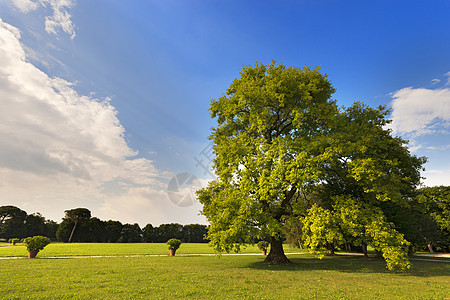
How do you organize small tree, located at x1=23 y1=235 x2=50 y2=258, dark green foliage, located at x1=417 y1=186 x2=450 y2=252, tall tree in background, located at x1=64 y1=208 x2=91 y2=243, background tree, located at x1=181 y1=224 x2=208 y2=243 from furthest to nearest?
background tree, located at x1=181 y1=224 x2=208 y2=243 → tall tree in background, located at x1=64 y1=208 x2=91 y2=243 → dark green foliage, located at x1=417 y1=186 x2=450 y2=252 → small tree, located at x1=23 y1=235 x2=50 y2=258

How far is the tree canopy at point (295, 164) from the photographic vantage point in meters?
14.7

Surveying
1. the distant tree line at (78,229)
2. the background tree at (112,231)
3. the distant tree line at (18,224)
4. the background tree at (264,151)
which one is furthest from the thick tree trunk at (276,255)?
the distant tree line at (18,224)

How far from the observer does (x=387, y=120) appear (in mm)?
23406

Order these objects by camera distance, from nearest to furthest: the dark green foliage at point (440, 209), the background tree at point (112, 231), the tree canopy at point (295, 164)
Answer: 1. the tree canopy at point (295, 164)
2. the dark green foliage at point (440, 209)
3. the background tree at point (112, 231)

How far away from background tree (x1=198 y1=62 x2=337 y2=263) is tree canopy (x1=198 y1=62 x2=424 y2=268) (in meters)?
0.08

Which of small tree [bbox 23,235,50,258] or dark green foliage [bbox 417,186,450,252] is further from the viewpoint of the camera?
dark green foliage [bbox 417,186,450,252]

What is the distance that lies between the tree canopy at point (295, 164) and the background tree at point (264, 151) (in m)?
0.08

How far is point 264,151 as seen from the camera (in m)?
17.0

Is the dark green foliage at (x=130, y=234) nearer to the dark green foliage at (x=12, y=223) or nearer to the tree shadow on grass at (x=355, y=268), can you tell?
the dark green foliage at (x=12, y=223)

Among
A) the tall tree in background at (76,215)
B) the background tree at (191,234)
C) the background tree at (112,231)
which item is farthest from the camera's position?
the background tree at (191,234)

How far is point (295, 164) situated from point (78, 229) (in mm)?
71049

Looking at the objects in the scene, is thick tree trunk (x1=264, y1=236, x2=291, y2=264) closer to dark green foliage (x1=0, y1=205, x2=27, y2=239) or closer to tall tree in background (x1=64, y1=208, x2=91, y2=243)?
tall tree in background (x1=64, y1=208, x2=91, y2=243)

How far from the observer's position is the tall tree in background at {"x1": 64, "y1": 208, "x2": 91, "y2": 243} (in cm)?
6119

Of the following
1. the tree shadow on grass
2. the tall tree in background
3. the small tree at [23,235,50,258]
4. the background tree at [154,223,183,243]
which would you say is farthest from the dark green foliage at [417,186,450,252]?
the tall tree in background
